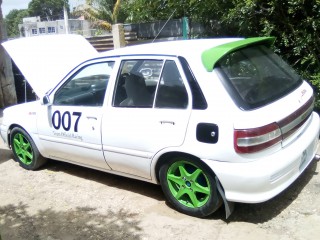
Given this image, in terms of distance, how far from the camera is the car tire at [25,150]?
5451 mm

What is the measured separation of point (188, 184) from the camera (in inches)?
154

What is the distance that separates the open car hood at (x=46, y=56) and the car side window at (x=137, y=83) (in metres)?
1.21

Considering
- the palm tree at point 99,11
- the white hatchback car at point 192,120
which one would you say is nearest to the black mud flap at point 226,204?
the white hatchback car at point 192,120

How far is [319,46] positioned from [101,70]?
3126 millimetres

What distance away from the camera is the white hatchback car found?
351cm

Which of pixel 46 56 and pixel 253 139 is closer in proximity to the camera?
pixel 253 139

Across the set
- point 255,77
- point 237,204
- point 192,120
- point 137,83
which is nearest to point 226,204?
point 237,204

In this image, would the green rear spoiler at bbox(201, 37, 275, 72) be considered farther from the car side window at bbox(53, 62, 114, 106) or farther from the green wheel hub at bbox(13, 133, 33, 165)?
the green wheel hub at bbox(13, 133, 33, 165)

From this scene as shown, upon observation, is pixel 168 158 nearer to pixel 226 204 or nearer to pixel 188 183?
pixel 188 183

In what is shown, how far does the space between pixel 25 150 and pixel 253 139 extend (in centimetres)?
343

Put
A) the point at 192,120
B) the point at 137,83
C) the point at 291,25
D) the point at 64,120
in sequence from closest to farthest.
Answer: the point at 192,120 < the point at 137,83 < the point at 64,120 < the point at 291,25

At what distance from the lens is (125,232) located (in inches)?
152


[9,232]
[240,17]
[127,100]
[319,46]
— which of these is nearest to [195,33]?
[240,17]

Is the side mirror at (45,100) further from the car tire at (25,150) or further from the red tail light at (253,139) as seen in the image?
the red tail light at (253,139)
